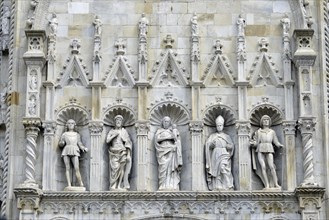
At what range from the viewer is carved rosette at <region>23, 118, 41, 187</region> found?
21281mm

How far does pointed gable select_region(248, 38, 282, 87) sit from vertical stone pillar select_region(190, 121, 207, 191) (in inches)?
50.6

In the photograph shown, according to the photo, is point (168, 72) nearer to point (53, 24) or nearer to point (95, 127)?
point (95, 127)

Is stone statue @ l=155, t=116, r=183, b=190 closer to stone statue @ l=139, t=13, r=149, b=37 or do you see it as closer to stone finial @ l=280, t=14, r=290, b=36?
stone statue @ l=139, t=13, r=149, b=37

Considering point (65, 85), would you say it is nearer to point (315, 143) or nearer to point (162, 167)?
point (162, 167)

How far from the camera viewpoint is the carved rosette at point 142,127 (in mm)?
21547

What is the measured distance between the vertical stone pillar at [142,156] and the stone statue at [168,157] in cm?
19

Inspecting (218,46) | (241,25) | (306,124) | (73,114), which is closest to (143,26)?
(218,46)

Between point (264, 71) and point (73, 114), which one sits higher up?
point (264, 71)

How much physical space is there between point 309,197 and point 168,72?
3.34 metres

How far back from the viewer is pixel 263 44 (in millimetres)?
22109

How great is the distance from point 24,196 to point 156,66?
327cm

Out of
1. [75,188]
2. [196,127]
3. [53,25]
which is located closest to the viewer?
[75,188]

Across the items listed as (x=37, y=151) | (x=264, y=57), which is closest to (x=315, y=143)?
(x=264, y=57)

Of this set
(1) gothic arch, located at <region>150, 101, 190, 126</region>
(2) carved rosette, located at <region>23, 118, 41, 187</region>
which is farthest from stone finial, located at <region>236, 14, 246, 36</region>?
(2) carved rosette, located at <region>23, 118, 41, 187</region>
